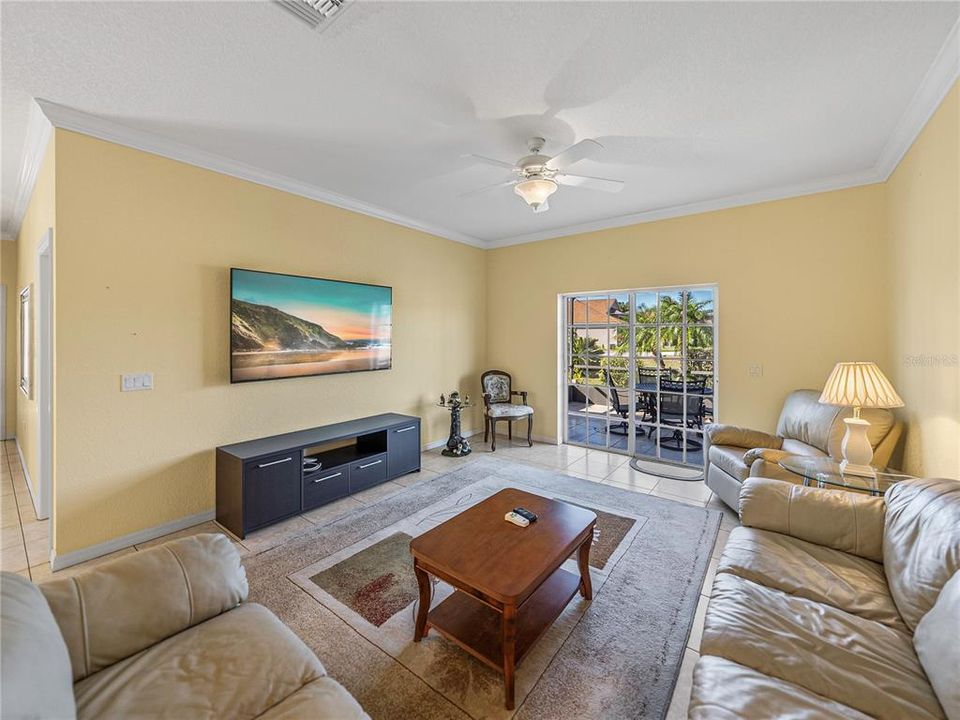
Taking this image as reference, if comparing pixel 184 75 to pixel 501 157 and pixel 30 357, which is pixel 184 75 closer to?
pixel 501 157

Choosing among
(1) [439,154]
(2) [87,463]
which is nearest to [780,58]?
(1) [439,154]

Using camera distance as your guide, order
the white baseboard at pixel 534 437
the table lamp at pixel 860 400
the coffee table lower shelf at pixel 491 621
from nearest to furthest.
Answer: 1. the coffee table lower shelf at pixel 491 621
2. the table lamp at pixel 860 400
3. the white baseboard at pixel 534 437

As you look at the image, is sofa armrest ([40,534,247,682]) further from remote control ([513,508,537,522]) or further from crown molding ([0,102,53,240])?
crown molding ([0,102,53,240])

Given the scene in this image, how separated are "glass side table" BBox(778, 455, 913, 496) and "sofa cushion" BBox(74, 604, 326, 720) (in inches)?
110

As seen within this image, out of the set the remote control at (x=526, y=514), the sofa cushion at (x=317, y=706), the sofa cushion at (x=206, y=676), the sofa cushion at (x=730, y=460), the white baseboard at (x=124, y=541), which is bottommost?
the white baseboard at (x=124, y=541)

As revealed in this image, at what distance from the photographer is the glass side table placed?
2.25 meters

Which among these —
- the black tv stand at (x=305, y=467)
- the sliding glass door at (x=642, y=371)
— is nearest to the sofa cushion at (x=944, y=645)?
the sliding glass door at (x=642, y=371)

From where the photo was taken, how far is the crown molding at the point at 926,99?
200 centimetres

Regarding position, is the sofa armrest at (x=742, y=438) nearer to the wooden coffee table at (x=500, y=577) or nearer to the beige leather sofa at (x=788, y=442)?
the beige leather sofa at (x=788, y=442)

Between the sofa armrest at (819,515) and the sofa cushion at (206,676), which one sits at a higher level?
the sofa armrest at (819,515)

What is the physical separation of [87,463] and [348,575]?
195 cm

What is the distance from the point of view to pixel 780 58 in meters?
2.06

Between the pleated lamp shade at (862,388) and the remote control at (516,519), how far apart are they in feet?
7.11

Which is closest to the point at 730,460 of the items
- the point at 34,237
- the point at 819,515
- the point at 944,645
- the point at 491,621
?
the point at 819,515
